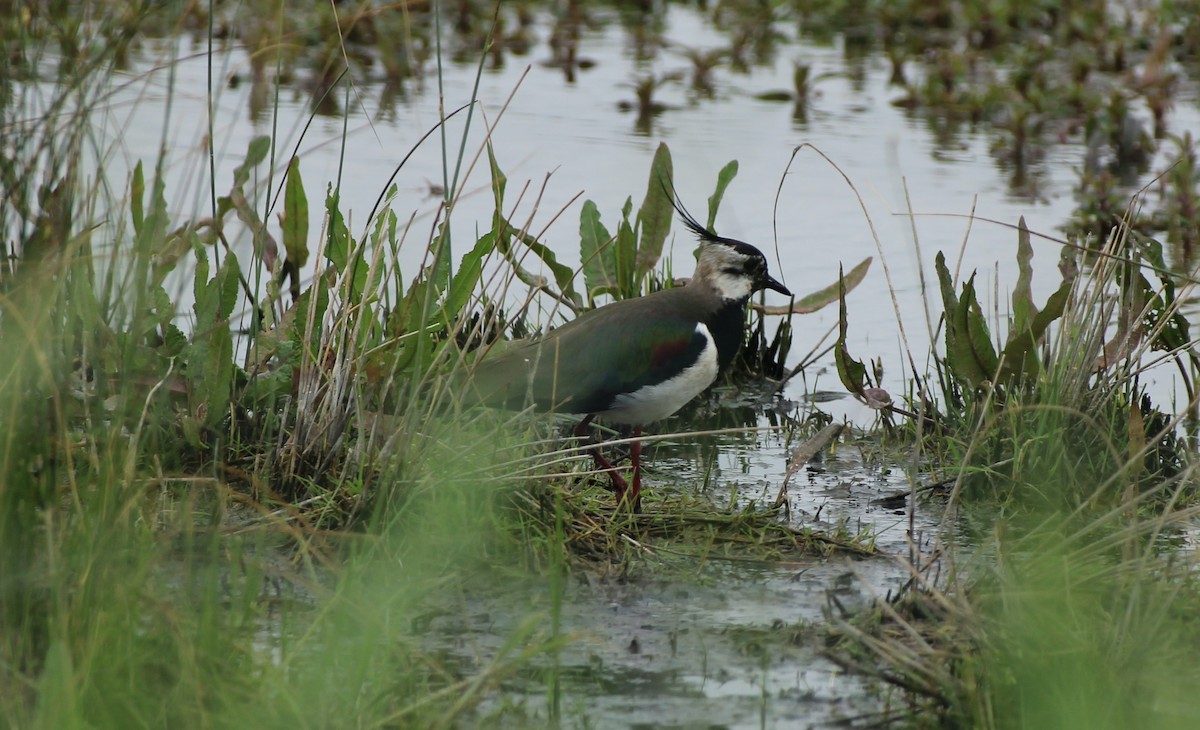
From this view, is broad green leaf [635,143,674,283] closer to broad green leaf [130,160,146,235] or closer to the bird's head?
the bird's head

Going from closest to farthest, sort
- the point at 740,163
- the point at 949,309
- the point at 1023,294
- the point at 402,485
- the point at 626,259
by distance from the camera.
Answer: the point at 402,485 → the point at 949,309 → the point at 1023,294 → the point at 626,259 → the point at 740,163

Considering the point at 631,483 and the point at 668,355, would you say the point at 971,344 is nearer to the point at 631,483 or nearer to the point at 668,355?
the point at 668,355

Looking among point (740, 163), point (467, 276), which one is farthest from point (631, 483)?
point (740, 163)

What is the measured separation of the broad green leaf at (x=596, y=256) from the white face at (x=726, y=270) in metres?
0.65

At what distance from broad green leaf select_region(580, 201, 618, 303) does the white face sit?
2.13 ft

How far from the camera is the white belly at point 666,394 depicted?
14.2 feet

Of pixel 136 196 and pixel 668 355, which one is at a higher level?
pixel 136 196

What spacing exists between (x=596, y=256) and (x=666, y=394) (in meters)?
1.26

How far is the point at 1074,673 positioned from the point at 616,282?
3.04 m

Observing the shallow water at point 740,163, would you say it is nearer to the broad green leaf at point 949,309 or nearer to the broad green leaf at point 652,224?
the broad green leaf at point 652,224

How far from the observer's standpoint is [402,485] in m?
3.74

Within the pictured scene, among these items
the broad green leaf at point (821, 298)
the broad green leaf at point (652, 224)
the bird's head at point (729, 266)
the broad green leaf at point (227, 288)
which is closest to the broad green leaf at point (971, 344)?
the bird's head at point (729, 266)

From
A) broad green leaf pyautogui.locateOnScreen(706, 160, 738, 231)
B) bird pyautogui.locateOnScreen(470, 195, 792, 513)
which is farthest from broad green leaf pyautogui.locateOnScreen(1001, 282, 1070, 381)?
broad green leaf pyautogui.locateOnScreen(706, 160, 738, 231)

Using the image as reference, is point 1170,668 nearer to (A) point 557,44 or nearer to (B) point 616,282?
(B) point 616,282
